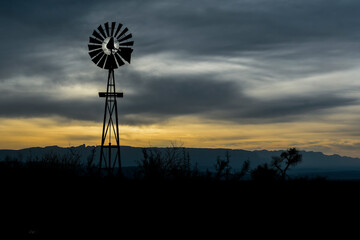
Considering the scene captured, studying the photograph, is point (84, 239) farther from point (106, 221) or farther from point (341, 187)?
point (341, 187)

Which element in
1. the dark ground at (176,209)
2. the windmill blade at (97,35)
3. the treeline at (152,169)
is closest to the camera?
the dark ground at (176,209)

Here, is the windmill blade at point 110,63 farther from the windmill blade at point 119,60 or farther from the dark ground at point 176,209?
the dark ground at point 176,209

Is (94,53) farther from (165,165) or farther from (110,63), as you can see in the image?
(165,165)

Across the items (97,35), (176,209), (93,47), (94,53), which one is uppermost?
(97,35)

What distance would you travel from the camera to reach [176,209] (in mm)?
10008

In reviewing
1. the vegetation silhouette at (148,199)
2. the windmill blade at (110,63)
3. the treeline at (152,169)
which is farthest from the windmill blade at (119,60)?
the vegetation silhouette at (148,199)

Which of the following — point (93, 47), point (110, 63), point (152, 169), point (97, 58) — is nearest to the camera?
point (152, 169)

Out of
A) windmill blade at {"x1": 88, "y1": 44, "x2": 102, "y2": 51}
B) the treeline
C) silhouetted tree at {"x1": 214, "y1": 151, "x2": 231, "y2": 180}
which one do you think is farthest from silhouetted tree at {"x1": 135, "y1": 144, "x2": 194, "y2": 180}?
windmill blade at {"x1": 88, "y1": 44, "x2": 102, "y2": 51}

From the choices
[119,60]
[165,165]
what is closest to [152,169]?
[165,165]

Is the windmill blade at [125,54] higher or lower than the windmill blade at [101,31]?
lower

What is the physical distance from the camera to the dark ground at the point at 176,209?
8.78 meters

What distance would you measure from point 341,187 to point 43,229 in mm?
8771

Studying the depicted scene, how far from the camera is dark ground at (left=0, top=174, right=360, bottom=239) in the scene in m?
8.78

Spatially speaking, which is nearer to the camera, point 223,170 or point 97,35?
point 223,170
